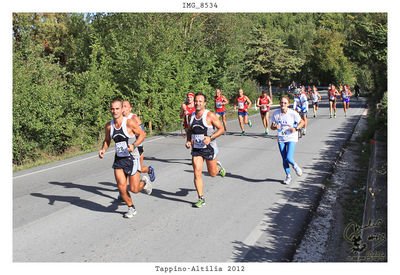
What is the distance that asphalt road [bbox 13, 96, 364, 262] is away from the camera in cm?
520

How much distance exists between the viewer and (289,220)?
623 centimetres

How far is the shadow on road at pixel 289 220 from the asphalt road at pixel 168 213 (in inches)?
0.6

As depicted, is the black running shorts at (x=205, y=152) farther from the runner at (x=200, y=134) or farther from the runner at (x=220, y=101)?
the runner at (x=220, y=101)

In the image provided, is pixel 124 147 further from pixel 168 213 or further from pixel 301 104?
pixel 301 104

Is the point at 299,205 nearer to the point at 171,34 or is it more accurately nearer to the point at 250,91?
the point at 171,34

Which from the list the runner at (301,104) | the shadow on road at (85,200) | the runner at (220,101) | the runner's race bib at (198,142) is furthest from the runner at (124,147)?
the runner at (301,104)

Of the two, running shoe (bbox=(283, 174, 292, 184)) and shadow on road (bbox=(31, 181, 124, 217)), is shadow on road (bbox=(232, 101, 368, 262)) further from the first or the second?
shadow on road (bbox=(31, 181, 124, 217))

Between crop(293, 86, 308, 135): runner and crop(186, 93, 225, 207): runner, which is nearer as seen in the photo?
crop(186, 93, 225, 207): runner

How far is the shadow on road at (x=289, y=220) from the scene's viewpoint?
5.07m

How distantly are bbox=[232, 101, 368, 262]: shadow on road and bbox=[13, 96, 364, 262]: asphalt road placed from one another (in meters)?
0.01

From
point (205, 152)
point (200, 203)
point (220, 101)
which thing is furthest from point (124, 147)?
point (220, 101)

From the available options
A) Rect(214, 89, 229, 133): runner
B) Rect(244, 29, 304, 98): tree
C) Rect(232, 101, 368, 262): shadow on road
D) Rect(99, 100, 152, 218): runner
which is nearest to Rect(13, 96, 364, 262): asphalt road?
Rect(232, 101, 368, 262): shadow on road

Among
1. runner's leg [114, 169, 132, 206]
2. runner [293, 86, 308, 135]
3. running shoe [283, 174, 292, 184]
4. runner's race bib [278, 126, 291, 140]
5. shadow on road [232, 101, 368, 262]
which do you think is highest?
runner [293, 86, 308, 135]

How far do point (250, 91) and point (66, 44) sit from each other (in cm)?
1737
